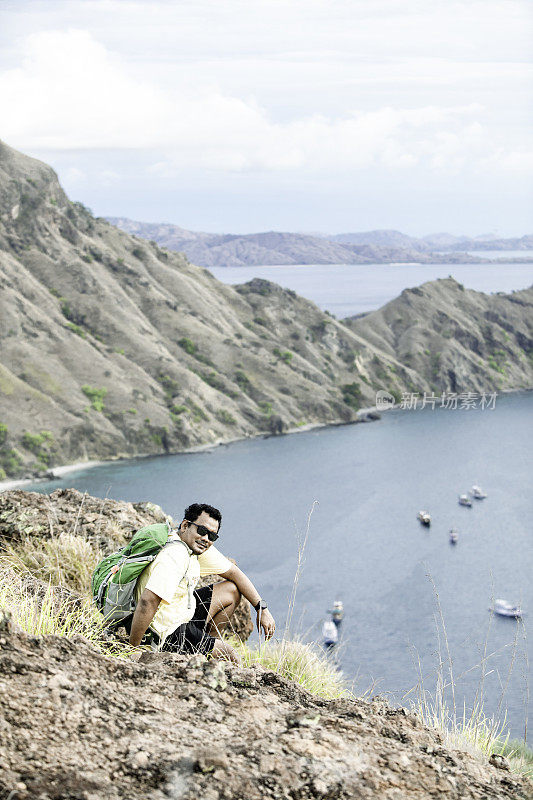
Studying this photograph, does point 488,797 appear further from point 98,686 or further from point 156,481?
point 156,481

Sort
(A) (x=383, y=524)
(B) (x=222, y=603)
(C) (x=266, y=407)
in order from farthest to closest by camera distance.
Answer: (C) (x=266, y=407) → (A) (x=383, y=524) → (B) (x=222, y=603)

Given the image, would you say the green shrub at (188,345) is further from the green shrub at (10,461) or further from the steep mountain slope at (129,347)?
the green shrub at (10,461)

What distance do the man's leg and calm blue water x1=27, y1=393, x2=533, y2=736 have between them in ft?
94.7

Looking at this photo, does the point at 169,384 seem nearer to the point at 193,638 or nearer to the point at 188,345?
the point at 188,345

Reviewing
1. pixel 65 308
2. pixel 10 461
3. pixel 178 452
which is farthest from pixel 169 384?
pixel 10 461

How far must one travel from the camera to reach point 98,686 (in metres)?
3.19

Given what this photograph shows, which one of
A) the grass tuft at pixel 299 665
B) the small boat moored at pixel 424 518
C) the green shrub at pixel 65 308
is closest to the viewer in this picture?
the grass tuft at pixel 299 665

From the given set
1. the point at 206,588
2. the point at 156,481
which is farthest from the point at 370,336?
the point at 206,588

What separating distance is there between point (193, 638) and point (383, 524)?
6807 centimetres

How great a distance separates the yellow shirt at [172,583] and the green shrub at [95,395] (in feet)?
280

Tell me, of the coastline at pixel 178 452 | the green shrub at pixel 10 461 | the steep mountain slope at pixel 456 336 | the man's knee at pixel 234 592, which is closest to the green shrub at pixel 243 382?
the coastline at pixel 178 452

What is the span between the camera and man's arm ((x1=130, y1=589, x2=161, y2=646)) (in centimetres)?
432

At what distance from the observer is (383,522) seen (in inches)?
2825

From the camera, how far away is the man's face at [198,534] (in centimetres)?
463
